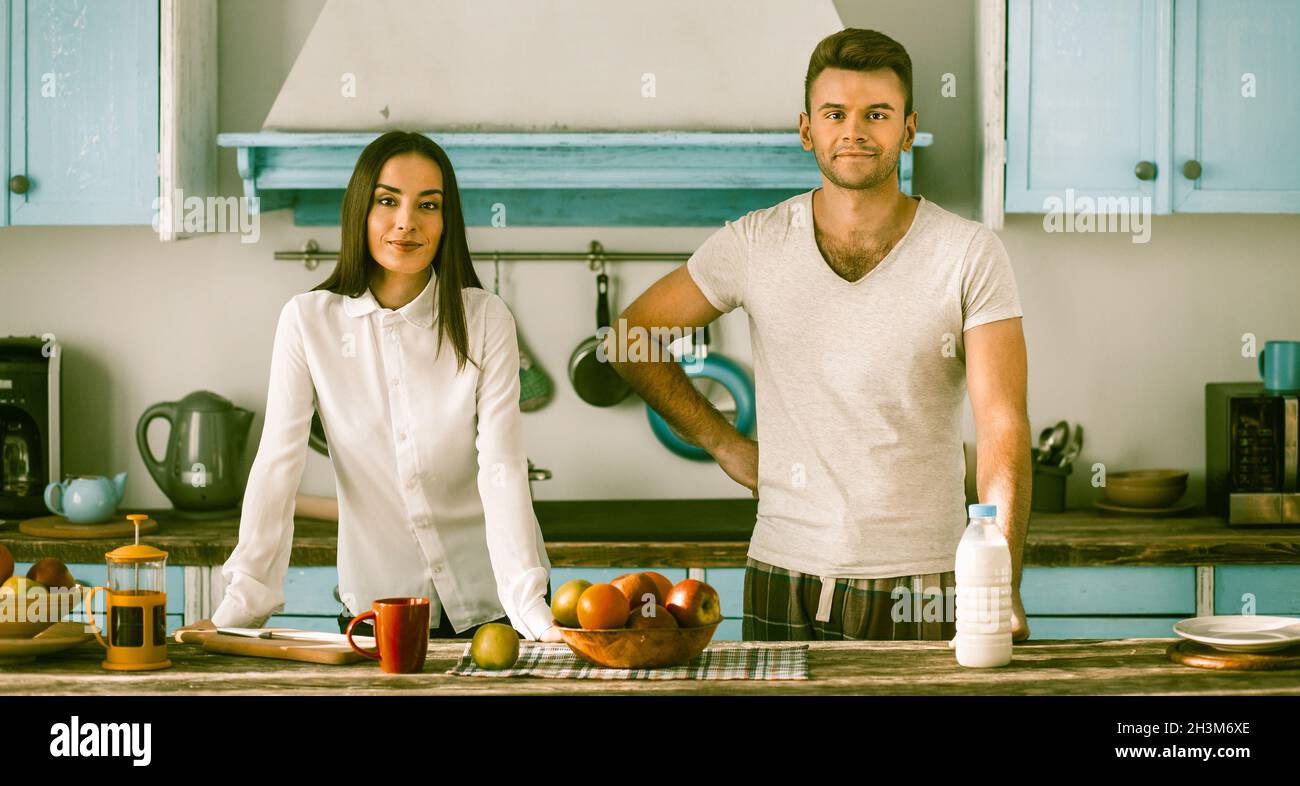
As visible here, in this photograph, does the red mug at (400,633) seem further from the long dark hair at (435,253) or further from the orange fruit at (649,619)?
the long dark hair at (435,253)

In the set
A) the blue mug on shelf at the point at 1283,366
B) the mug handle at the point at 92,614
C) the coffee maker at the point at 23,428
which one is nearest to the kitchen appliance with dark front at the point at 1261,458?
the blue mug on shelf at the point at 1283,366

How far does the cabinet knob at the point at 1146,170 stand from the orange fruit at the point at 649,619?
2.06m

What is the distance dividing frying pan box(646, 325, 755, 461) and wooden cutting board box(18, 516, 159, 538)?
1.27 meters

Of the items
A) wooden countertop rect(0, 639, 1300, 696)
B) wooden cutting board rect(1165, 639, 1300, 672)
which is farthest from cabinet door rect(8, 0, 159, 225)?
wooden cutting board rect(1165, 639, 1300, 672)

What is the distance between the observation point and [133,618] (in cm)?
175

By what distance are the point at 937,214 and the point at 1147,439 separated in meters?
1.75

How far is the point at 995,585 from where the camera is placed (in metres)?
1.72

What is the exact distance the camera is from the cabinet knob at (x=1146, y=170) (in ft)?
10.8

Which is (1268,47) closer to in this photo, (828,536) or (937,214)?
(937,214)

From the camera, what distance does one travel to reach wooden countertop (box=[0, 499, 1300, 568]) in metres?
3.11

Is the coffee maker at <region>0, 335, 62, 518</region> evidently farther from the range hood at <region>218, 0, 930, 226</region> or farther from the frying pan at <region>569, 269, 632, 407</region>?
the frying pan at <region>569, 269, 632, 407</region>

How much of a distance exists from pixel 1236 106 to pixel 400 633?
250cm

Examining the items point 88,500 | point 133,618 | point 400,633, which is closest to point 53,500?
point 88,500
